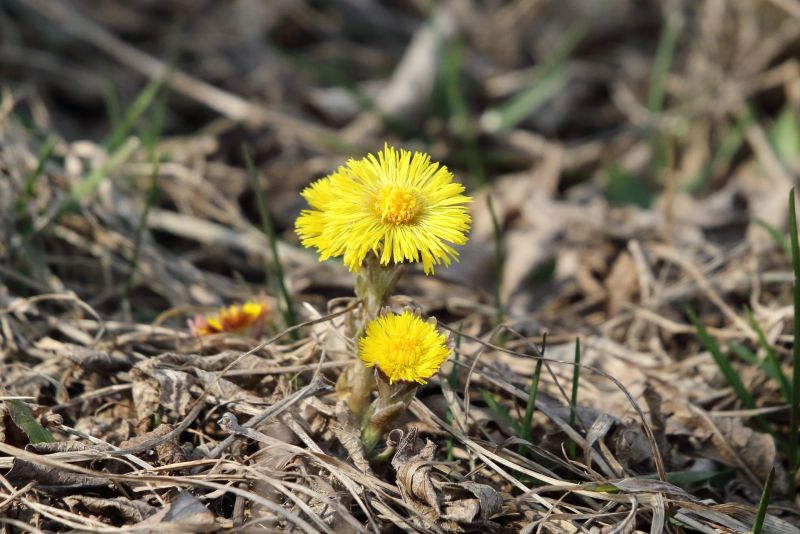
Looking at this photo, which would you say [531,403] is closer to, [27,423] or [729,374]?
[729,374]

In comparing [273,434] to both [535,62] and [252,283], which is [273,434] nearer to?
[252,283]

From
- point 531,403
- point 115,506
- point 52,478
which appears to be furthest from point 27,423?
point 531,403

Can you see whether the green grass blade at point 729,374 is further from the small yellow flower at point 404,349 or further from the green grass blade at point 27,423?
the green grass blade at point 27,423

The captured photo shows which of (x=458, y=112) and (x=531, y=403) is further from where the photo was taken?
(x=458, y=112)

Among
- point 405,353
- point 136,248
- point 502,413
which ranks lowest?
point 405,353

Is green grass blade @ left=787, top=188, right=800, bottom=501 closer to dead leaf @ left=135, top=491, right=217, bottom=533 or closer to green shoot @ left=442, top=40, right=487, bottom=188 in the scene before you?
dead leaf @ left=135, top=491, right=217, bottom=533

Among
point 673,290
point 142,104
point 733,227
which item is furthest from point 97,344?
point 733,227

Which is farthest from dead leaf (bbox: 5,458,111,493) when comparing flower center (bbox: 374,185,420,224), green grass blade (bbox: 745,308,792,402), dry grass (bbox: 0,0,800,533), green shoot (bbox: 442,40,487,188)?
green shoot (bbox: 442,40,487,188)
